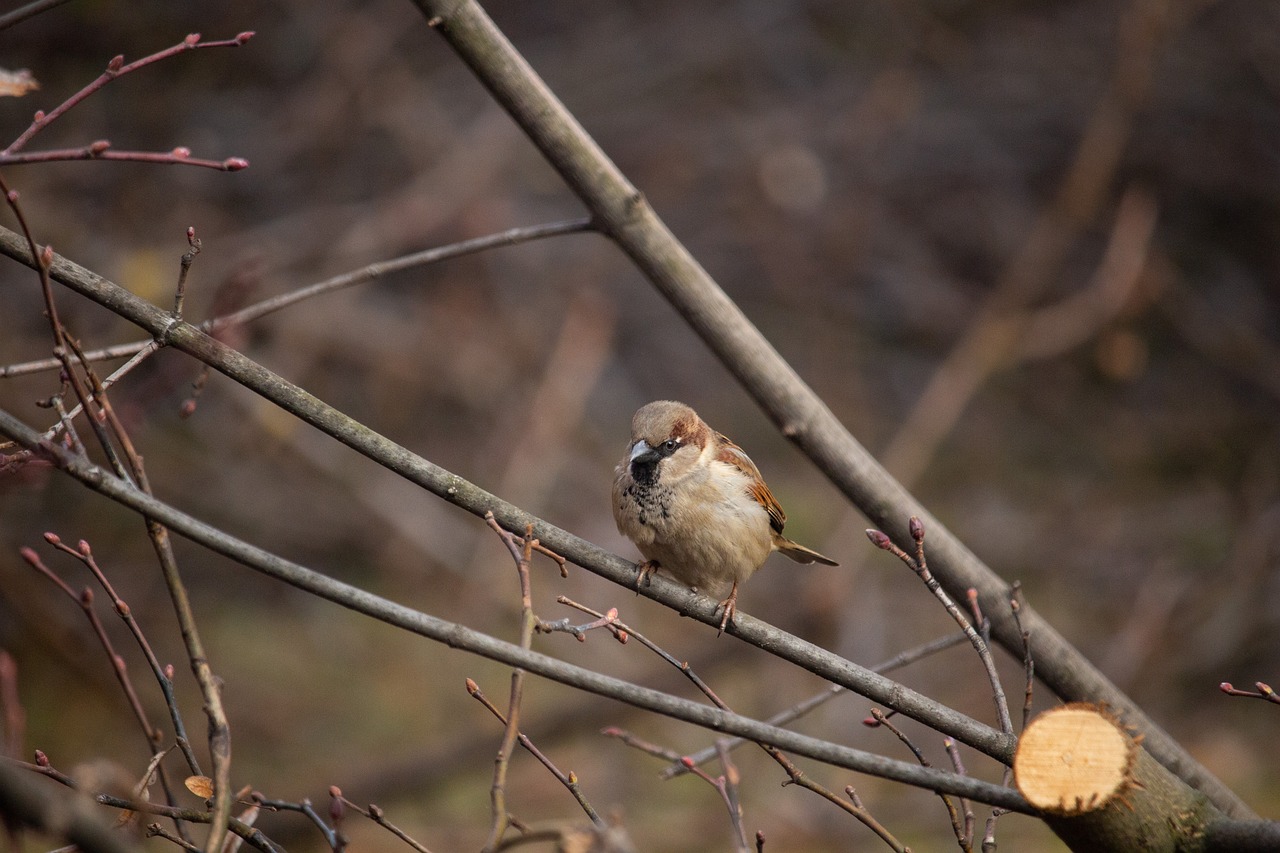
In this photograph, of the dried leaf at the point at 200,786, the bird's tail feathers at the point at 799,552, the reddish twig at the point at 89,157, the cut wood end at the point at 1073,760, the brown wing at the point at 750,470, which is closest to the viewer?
the reddish twig at the point at 89,157

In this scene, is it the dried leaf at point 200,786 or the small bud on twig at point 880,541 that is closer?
the dried leaf at point 200,786

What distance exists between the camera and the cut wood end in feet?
5.35

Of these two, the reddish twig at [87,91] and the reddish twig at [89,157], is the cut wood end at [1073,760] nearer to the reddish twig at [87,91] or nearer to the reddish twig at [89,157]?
the reddish twig at [89,157]

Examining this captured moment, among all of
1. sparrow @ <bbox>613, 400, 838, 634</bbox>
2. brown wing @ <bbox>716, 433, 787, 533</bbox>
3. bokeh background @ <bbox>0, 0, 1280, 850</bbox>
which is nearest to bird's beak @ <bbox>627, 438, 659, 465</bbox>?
sparrow @ <bbox>613, 400, 838, 634</bbox>

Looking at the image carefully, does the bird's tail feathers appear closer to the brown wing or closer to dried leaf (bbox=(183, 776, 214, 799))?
the brown wing

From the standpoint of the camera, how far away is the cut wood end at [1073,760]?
5.35 ft

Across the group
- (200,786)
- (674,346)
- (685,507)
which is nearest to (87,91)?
(200,786)

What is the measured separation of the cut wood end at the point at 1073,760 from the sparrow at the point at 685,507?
100cm

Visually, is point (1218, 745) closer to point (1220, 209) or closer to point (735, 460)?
point (1220, 209)

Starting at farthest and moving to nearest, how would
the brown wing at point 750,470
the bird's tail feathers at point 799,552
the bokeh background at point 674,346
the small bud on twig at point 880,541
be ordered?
the bokeh background at point 674,346 → the bird's tail feathers at point 799,552 → the brown wing at point 750,470 → the small bud on twig at point 880,541

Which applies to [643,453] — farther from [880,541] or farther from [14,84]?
[14,84]

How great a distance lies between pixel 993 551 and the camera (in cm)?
699

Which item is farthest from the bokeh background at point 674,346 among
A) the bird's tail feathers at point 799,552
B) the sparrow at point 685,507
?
the sparrow at point 685,507

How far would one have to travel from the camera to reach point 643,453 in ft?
8.70
